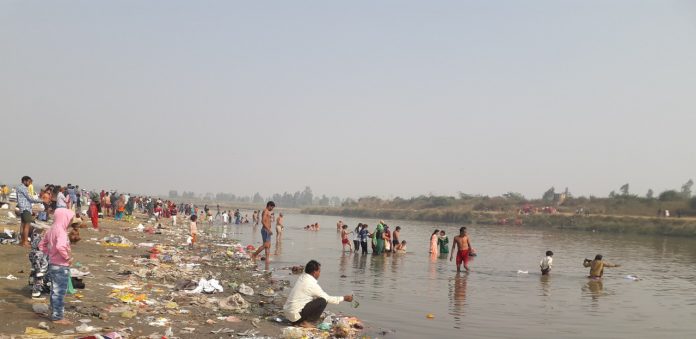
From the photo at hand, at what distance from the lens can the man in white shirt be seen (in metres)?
9.33

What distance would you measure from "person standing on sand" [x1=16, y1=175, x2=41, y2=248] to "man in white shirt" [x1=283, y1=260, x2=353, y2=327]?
848 cm

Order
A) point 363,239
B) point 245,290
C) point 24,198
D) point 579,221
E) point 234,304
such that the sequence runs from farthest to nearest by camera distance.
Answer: point 579,221, point 363,239, point 24,198, point 245,290, point 234,304

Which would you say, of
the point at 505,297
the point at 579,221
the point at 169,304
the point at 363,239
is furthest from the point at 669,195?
the point at 169,304

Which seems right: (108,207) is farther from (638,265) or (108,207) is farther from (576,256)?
(638,265)

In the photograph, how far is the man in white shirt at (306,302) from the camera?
9.33 m

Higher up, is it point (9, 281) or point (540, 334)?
point (9, 281)

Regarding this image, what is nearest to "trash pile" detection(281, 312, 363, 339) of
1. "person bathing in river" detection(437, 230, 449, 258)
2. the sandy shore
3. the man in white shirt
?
the man in white shirt

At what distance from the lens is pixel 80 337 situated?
7.02 m

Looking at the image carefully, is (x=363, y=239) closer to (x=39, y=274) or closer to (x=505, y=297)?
(x=505, y=297)

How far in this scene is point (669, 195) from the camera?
79438 millimetres

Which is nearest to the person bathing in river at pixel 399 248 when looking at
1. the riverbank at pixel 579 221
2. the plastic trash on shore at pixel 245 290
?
the plastic trash on shore at pixel 245 290

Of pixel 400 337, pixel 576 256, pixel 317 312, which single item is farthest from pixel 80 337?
pixel 576 256

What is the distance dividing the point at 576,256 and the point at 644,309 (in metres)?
16.0

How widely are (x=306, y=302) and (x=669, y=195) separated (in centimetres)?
8368
